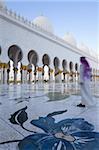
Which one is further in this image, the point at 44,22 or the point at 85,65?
the point at 44,22

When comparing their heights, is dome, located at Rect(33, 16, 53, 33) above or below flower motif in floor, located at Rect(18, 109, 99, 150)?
above

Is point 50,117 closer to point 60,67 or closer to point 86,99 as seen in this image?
point 86,99

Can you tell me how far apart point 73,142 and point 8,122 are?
2.37 ft

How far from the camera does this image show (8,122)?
2.01m

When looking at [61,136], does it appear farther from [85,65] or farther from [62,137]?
[85,65]

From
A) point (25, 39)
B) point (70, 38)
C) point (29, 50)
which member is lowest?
point (29, 50)

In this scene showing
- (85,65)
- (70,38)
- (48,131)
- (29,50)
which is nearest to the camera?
(48,131)

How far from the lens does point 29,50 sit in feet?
47.4

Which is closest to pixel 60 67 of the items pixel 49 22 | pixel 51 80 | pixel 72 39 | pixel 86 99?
pixel 51 80

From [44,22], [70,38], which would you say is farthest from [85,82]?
[70,38]

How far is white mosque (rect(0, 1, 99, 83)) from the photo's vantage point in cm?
1221

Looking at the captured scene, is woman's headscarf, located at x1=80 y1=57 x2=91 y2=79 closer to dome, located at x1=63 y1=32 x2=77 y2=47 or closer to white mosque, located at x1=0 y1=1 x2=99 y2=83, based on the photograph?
white mosque, located at x1=0 y1=1 x2=99 y2=83

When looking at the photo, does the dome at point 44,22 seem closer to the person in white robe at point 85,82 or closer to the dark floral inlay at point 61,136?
the person in white robe at point 85,82

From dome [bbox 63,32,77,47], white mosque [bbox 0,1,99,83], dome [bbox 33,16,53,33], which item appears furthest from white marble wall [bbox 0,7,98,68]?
dome [bbox 63,32,77,47]
